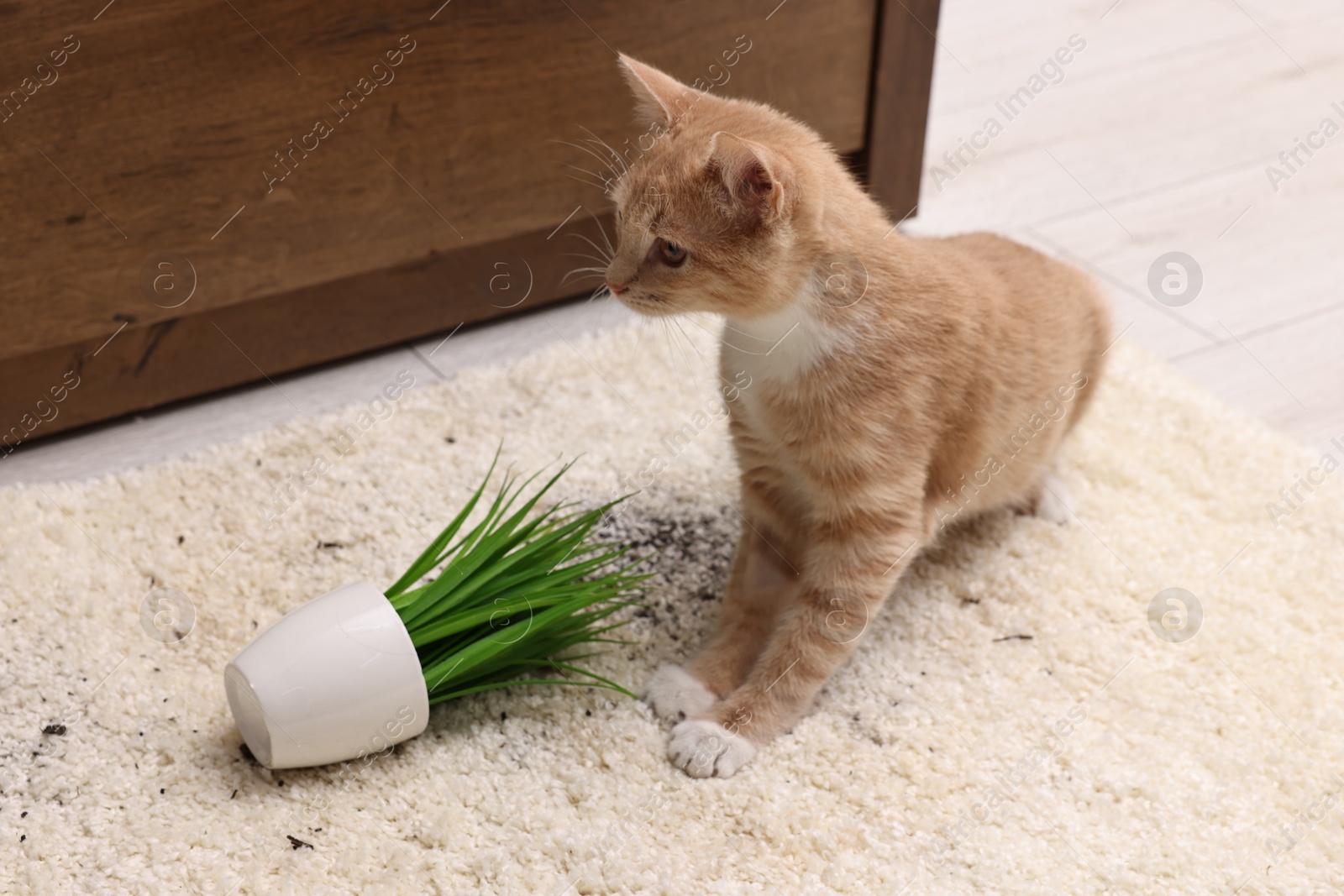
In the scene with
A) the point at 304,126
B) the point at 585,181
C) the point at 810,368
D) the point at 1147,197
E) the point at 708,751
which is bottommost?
the point at 1147,197

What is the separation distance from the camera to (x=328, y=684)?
1095 mm

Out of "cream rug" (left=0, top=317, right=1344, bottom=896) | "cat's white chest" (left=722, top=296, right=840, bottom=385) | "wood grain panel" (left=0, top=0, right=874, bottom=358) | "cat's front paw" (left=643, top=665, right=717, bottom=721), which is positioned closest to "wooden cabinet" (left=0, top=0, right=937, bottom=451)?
"wood grain panel" (left=0, top=0, right=874, bottom=358)

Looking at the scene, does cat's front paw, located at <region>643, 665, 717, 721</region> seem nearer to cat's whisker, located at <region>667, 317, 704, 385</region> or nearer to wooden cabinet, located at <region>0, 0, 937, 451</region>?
cat's whisker, located at <region>667, 317, 704, 385</region>

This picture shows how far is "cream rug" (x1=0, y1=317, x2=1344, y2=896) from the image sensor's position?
111 cm

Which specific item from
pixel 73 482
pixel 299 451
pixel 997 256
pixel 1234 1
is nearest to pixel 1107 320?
pixel 997 256

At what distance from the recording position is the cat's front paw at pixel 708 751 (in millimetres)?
1189

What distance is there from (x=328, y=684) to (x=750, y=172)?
609 millimetres

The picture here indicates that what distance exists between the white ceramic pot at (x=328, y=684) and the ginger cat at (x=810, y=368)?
0.29 meters

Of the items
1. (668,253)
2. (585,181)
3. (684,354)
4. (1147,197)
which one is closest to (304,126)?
(585,181)

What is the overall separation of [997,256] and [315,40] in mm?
944

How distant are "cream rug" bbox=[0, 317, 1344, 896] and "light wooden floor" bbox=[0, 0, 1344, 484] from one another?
0.16 m

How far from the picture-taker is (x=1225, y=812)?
1.19 metres

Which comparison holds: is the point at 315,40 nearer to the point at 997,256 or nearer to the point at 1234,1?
the point at 997,256

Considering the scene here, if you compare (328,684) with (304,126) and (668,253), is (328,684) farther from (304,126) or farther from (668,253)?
(304,126)
